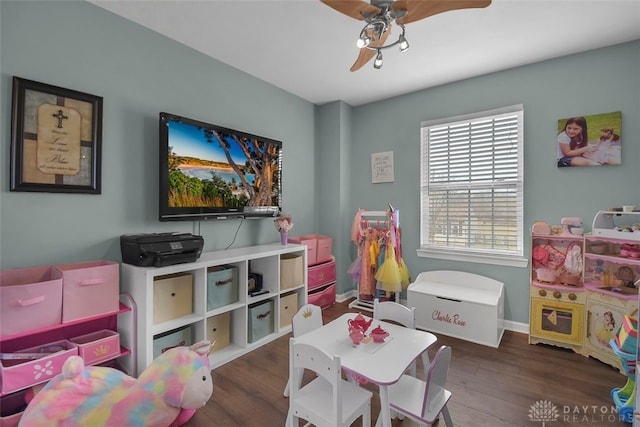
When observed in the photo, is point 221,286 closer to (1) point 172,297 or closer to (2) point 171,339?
(1) point 172,297

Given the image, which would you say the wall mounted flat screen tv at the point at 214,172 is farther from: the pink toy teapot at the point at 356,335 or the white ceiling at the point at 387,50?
the pink toy teapot at the point at 356,335

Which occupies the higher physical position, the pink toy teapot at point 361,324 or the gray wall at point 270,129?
the gray wall at point 270,129

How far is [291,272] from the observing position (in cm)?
298

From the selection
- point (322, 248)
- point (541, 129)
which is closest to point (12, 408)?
point (322, 248)

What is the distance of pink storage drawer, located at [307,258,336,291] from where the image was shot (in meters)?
3.36

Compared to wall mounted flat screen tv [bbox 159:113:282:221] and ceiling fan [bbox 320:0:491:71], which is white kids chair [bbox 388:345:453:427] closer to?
ceiling fan [bbox 320:0:491:71]

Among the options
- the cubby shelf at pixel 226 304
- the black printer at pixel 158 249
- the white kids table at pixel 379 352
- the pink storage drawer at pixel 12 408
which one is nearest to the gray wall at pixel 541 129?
the cubby shelf at pixel 226 304

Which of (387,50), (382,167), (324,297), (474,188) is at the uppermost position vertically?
(387,50)

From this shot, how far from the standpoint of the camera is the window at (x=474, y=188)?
295cm

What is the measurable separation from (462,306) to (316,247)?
159 centimetres

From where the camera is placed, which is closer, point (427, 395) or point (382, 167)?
point (427, 395)

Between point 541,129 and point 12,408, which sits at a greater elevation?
point 541,129

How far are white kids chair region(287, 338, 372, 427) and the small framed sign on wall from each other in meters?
2.65

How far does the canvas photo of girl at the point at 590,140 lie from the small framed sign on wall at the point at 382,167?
5.38 ft
